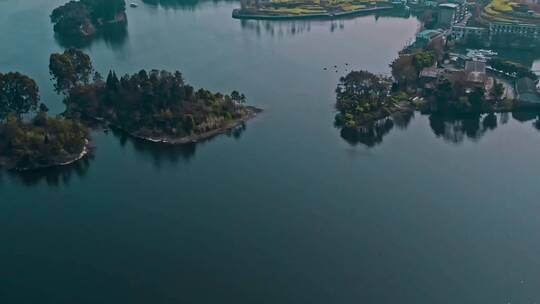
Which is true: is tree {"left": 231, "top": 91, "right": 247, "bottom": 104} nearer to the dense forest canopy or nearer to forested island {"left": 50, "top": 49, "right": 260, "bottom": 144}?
forested island {"left": 50, "top": 49, "right": 260, "bottom": 144}

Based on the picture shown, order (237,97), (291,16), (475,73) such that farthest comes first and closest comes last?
1. (291,16)
2. (475,73)
3. (237,97)

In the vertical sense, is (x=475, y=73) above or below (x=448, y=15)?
below

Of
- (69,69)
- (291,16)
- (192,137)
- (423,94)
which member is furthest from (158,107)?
(291,16)

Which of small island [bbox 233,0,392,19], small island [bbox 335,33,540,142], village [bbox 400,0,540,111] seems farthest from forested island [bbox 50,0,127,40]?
village [bbox 400,0,540,111]

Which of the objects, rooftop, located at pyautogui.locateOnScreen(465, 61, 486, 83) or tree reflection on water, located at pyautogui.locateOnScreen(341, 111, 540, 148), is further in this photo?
rooftop, located at pyautogui.locateOnScreen(465, 61, 486, 83)

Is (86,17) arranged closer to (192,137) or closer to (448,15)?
(192,137)

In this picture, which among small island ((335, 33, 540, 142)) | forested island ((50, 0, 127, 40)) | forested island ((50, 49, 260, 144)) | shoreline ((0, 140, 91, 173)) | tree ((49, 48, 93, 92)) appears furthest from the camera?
forested island ((50, 0, 127, 40))

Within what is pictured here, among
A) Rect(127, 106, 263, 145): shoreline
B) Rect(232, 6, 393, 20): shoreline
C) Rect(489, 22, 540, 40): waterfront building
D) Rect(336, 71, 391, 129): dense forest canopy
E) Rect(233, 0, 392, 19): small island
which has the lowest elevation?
Rect(127, 106, 263, 145): shoreline
